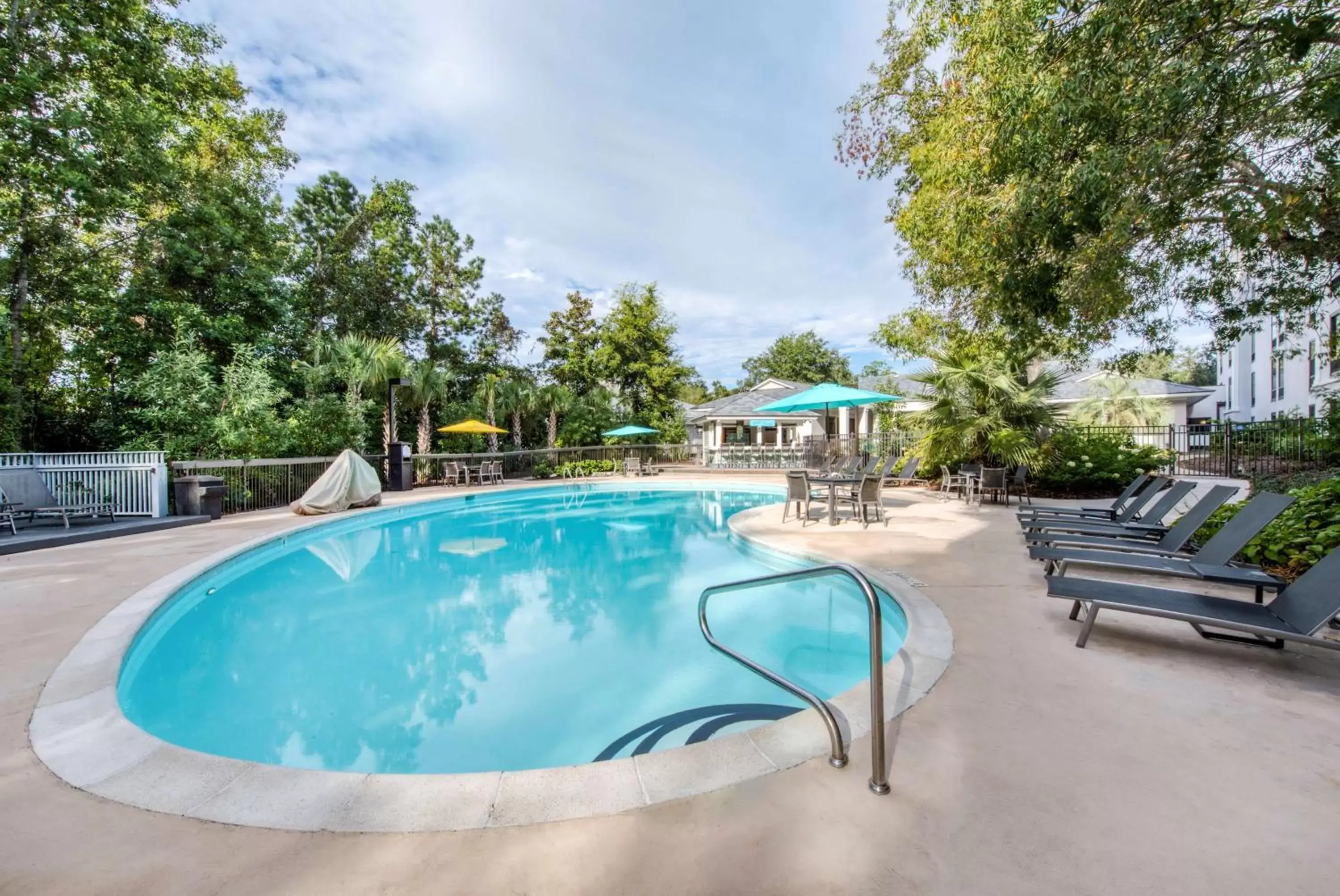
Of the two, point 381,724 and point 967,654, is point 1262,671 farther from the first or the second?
point 381,724

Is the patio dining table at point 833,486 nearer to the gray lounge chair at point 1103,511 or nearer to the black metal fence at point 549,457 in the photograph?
the gray lounge chair at point 1103,511

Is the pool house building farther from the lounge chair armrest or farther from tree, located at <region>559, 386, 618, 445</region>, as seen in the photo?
the lounge chair armrest

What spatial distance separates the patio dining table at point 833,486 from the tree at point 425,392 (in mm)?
13296

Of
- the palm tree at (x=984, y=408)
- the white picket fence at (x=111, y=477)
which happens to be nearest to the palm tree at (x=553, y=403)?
the white picket fence at (x=111, y=477)

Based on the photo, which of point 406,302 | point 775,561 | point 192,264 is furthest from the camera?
point 406,302

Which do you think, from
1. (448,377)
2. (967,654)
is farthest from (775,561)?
(448,377)

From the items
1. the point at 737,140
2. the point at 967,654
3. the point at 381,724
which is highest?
the point at 737,140

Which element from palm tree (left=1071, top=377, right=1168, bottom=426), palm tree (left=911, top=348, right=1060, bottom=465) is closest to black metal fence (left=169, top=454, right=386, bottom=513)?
palm tree (left=911, top=348, right=1060, bottom=465)

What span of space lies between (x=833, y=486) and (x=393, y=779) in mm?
7717

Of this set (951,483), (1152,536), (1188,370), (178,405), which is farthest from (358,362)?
(1188,370)

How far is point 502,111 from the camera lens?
1276 centimetres

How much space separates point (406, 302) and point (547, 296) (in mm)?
7621

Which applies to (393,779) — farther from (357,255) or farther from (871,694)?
(357,255)

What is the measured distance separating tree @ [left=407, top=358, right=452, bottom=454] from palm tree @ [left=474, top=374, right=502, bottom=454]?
5.16ft
